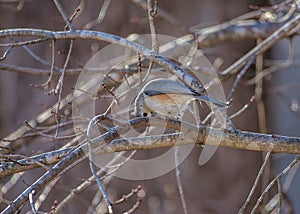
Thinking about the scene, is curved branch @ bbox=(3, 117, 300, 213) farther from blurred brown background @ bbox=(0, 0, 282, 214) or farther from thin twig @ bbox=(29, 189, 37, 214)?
blurred brown background @ bbox=(0, 0, 282, 214)

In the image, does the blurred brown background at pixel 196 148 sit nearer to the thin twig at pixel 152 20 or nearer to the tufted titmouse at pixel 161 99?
the tufted titmouse at pixel 161 99

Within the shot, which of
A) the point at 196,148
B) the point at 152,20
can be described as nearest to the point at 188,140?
the point at 152,20

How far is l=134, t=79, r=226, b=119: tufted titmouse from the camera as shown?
109 inches

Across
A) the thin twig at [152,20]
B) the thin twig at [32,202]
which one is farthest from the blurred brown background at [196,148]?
the thin twig at [32,202]

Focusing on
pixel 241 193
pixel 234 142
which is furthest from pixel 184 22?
pixel 234 142

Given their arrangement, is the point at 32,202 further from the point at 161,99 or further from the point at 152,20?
the point at 161,99

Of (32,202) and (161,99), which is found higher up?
(161,99)

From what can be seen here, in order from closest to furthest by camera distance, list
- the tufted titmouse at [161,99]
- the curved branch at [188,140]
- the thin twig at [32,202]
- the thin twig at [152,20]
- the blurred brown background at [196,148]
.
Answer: the thin twig at [32,202] → the curved branch at [188,140] → the thin twig at [152,20] → the tufted titmouse at [161,99] → the blurred brown background at [196,148]

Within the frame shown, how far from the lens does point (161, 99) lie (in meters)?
2.83

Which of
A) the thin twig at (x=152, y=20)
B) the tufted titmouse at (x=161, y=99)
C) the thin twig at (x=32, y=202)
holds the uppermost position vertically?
the thin twig at (x=152, y=20)

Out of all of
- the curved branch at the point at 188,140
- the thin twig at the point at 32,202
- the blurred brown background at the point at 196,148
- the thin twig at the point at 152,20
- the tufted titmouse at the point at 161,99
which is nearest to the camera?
the thin twig at the point at 32,202

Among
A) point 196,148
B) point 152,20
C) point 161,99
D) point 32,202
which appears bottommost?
point 196,148

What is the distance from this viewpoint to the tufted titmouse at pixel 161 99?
2779mm

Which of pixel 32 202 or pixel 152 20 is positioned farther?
pixel 152 20
